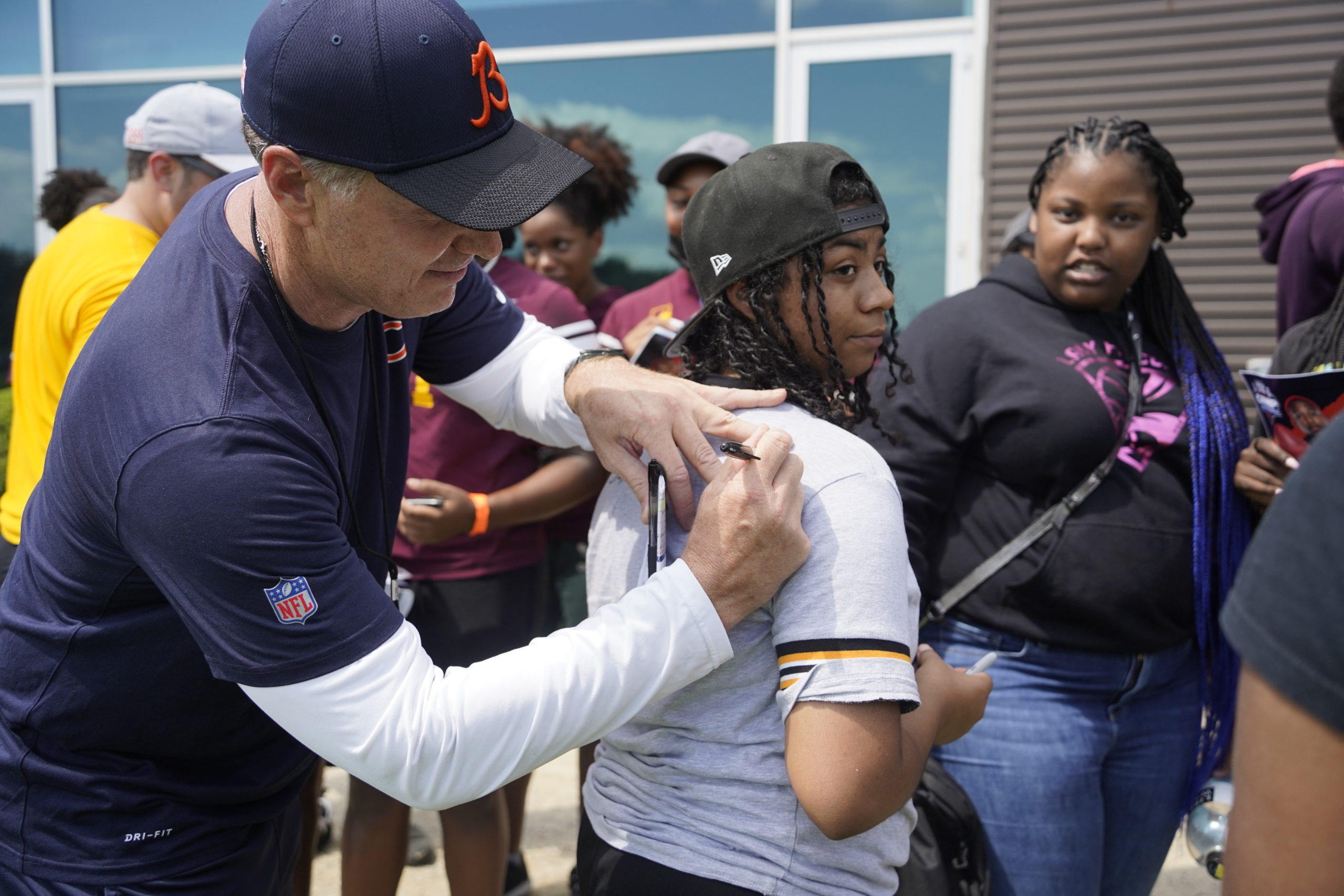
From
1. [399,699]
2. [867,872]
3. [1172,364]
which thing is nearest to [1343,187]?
[1172,364]

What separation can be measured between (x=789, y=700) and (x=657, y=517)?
0.34 meters

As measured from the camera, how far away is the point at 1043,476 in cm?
229

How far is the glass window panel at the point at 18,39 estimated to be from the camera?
7074 mm

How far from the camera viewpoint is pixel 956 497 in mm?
2406

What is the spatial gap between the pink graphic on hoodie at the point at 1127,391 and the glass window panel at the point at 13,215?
7.35 m

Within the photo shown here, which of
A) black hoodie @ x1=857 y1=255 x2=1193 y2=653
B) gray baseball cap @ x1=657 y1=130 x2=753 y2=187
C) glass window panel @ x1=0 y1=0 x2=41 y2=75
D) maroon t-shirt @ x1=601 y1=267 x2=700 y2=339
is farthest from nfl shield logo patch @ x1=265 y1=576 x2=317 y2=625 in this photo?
glass window panel @ x1=0 y1=0 x2=41 y2=75

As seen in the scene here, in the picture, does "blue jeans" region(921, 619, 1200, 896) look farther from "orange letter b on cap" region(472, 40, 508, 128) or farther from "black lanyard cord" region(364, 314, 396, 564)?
"orange letter b on cap" region(472, 40, 508, 128)

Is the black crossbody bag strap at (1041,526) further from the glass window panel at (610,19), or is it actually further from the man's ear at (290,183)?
the glass window panel at (610,19)

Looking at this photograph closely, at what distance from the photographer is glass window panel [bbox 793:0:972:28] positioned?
5750 mm

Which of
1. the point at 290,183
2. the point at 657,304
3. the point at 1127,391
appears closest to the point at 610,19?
the point at 657,304

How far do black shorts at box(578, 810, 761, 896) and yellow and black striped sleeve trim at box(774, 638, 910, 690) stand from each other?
12.3 inches

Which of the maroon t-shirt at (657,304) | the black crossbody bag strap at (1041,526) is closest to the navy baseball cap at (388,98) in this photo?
the black crossbody bag strap at (1041,526)

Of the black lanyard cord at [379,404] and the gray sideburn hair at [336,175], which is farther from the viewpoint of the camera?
the black lanyard cord at [379,404]

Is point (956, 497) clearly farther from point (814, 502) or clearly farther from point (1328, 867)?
point (1328, 867)
